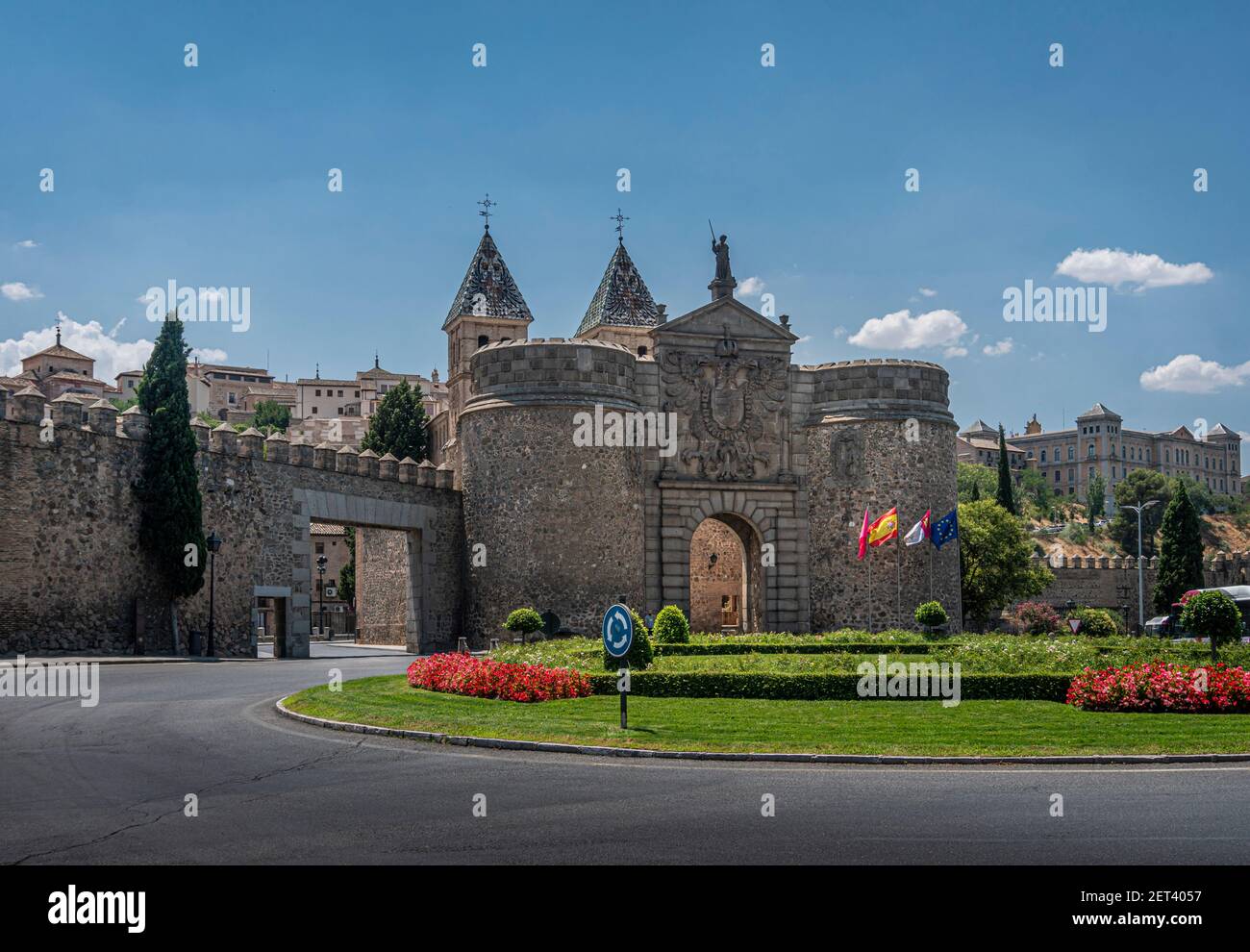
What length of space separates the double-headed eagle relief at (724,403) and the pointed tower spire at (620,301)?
19774mm

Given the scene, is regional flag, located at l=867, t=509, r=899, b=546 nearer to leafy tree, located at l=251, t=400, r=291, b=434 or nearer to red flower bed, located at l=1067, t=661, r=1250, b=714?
red flower bed, located at l=1067, t=661, r=1250, b=714

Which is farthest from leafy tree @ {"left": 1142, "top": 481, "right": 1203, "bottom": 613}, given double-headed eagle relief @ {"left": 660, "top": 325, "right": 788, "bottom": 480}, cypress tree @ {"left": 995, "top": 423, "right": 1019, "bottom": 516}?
double-headed eagle relief @ {"left": 660, "top": 325, "right": 788, "bottom": 480}

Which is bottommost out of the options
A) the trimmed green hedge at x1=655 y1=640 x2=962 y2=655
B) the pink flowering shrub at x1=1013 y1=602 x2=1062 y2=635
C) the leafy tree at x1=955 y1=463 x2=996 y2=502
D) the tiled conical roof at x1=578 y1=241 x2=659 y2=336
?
the pink flowering shrub at x1=1013 y1=602 x2=1062 y2=635

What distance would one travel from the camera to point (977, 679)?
72.1ft

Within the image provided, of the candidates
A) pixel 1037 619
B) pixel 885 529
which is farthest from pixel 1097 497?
pixel 885 529

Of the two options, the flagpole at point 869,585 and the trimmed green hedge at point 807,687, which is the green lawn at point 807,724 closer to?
the trimmed green hedge at point 807,687

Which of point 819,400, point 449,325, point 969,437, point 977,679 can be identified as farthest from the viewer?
point 969,437

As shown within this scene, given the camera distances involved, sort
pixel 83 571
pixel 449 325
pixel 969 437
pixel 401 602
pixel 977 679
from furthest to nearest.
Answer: pixel 969 437 → pixel 449 325 → pixel 401 602 → pixel 83 571 → pixel 977 679

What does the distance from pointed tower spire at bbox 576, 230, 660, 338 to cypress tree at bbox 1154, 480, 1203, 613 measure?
106ft

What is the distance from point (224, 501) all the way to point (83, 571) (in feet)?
17.4

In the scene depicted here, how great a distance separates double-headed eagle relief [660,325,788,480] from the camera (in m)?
43.8

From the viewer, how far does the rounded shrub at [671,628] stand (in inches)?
1241
